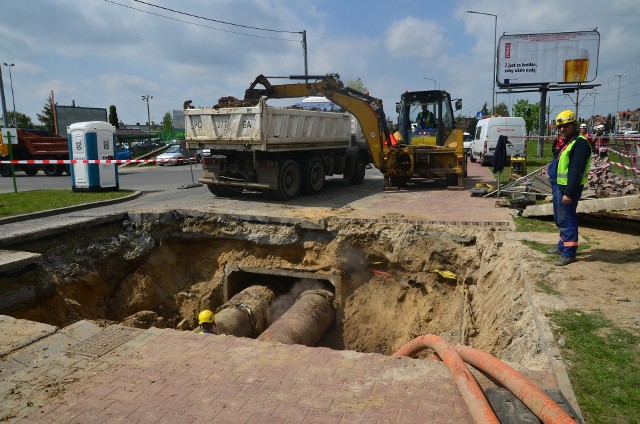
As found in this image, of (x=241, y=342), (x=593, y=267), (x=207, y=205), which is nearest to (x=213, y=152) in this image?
(x=207, y=205)

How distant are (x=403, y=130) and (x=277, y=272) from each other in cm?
792

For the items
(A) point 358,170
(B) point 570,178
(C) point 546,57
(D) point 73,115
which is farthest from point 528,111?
(B) point 570,178

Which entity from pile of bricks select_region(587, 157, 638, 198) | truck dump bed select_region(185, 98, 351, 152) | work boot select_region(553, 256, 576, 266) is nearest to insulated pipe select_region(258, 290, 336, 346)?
truck dump bed select_region(185, 98, 351, 152)

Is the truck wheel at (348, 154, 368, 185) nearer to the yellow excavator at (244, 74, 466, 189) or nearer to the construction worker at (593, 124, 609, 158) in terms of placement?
the yellow excavator at (244, 74, 466, 189)

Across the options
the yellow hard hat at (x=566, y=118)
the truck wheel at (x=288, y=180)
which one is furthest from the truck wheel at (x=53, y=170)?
the yellow hard hat at (x=566, y=118)

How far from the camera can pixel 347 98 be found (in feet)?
41.1

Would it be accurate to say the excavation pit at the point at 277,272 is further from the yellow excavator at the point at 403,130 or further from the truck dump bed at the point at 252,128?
the yellow excavator at the point at 403,130

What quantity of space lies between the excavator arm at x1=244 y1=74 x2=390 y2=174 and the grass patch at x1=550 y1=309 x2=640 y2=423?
901 cm

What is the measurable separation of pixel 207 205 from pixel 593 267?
7.67m

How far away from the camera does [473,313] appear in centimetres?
690

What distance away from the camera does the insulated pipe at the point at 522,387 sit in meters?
2.73

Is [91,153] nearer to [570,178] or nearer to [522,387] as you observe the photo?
[570,178]

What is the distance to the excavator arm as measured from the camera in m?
12.1

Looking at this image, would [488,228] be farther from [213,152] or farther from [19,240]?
[19,240]
